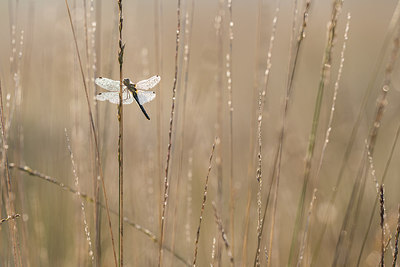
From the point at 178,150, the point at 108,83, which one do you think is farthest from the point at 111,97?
the point at 178,150

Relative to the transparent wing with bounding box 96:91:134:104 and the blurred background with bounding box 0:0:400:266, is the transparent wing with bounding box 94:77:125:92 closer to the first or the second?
the transparent wing with bounding box 96:91:134:104

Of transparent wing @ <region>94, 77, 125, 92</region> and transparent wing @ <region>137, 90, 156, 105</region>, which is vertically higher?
transparent wing @ <region>137, 90, 156, 105</region>

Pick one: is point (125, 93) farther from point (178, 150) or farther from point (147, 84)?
point (178, 150)

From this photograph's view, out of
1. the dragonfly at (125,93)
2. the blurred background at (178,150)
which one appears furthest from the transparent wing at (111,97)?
the blurred background at (178,150)

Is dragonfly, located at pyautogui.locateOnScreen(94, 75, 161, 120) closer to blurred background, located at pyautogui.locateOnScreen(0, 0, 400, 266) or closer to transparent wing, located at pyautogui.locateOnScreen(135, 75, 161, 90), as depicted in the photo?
transparent wing, located at pyautogui.locateOnScreen(135, 75, 161, 90)

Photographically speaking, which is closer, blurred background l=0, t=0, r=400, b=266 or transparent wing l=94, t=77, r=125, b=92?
transparent wing l=94, t=77, r=125, b=92

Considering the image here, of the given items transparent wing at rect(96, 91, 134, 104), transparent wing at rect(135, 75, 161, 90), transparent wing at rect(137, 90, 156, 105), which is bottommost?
transparent wing at rect(96, 91, 134, 104)

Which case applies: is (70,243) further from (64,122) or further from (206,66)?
(64,122)

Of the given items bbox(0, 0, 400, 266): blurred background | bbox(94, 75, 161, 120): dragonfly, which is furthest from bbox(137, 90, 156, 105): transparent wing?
bbox(0, 0, 400, 266): blurred background

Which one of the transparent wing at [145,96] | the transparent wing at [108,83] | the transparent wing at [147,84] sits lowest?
the transparent wing at [108,83]

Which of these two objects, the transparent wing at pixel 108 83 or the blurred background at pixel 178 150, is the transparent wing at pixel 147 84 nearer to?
the transparent wing at pixel 108 83

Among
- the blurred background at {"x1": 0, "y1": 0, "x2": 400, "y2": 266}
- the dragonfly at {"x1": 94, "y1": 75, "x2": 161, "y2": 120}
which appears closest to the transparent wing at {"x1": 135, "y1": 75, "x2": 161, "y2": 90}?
the dragonfly at {"x1": 94, "y1": 75, "x2": 161, "y2": 120}
